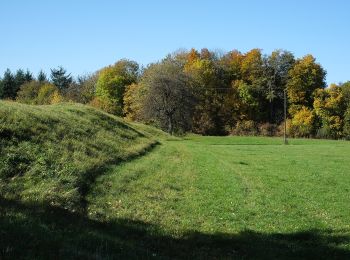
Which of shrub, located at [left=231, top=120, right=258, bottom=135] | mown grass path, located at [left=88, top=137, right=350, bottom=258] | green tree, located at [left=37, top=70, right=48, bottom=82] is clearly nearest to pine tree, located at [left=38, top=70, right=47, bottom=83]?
green tree, located at [left=37, top=70, right=48, bottom=82]

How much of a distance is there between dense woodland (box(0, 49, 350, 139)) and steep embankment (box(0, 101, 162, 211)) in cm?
5945

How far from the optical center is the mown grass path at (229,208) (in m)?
12.7

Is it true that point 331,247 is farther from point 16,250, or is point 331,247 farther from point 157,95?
point 157,95

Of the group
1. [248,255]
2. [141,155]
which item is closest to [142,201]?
[248,255]

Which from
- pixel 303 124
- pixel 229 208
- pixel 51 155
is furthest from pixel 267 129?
pixel 229 208

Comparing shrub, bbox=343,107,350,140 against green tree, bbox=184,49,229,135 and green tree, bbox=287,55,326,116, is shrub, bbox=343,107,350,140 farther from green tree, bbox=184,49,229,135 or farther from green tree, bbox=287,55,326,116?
green tree, bbox=184,49,229,135

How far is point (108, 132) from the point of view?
3559cm

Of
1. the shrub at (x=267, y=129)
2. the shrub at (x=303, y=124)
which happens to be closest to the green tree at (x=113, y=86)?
the shrub at (x=267, y=129)

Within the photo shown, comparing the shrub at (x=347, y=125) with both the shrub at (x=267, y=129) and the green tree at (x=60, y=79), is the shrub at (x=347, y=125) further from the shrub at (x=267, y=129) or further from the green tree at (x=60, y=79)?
the green tree at (x=60, y=79)

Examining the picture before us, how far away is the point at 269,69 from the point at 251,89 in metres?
9.37

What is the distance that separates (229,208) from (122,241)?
705 cm

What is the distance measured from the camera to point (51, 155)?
20797 millimetres

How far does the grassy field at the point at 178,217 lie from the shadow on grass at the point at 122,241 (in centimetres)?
3

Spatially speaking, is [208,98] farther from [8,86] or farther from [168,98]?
[8,86]
